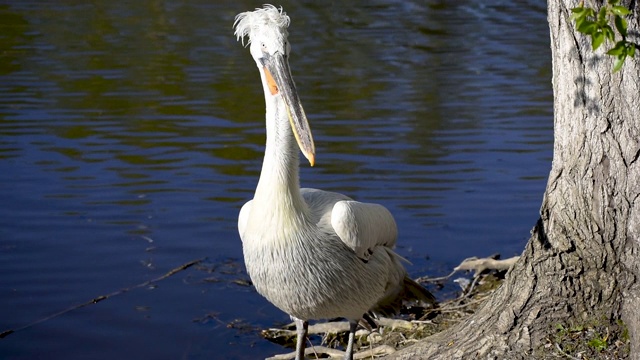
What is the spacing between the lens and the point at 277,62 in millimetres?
3980

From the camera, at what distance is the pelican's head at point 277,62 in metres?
3.94

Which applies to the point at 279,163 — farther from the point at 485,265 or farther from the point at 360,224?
the point at 485,265

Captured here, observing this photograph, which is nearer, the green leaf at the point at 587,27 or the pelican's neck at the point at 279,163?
the green leaf at the point at 587,27

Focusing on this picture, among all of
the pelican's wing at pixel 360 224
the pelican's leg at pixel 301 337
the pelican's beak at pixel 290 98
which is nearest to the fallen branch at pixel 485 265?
the pelican's wing at pixel 360 224

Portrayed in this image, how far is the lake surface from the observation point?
5.61 metres

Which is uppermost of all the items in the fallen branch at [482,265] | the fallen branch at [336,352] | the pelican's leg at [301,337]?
the fallen branch at [482,265]

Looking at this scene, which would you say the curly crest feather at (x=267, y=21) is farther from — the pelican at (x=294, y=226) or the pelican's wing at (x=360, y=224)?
the pelican's wing at (x=360, y=224)

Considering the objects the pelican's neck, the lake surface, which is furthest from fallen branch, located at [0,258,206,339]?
the pelican's neck

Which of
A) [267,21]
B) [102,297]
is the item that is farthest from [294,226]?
[102,297]

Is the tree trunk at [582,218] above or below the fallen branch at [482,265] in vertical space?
above

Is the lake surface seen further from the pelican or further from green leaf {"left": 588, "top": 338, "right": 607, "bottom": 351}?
green leaf {"left": 588, "top": 338, "right": 607, "bottom": 351}

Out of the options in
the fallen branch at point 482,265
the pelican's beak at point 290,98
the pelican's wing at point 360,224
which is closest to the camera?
the pelican's beak at point 290,98

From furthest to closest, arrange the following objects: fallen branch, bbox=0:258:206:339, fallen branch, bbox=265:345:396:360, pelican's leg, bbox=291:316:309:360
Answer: fallen branch, bbox=0:258:206:339 < fallen branch, bbox=265:345:396:360 < pelican's leg, bbox=291:316:309:360

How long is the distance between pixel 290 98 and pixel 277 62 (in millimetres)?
145
